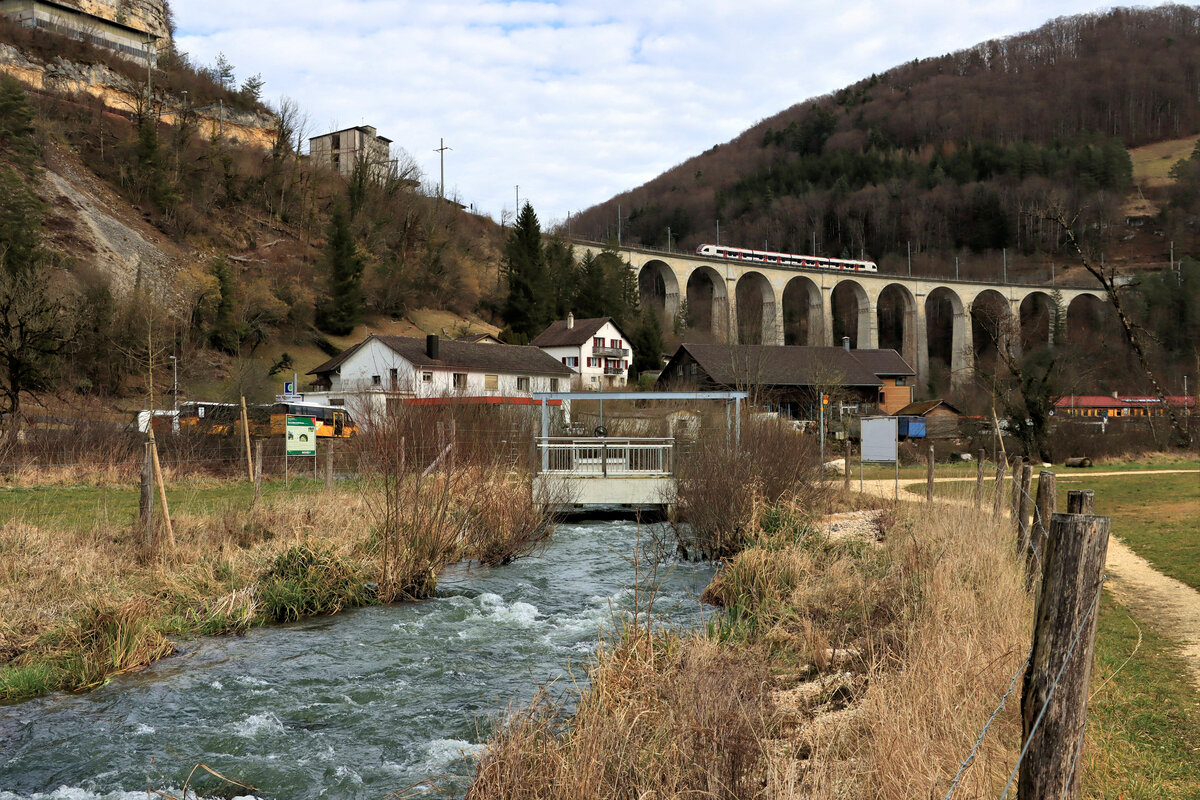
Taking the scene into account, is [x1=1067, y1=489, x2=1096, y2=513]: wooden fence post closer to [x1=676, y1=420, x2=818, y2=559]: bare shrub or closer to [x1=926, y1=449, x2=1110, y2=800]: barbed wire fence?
[x1=926, y1=449, x2=1110, y2=800]: barbed wire fence

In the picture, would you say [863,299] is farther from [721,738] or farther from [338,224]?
[721,738]

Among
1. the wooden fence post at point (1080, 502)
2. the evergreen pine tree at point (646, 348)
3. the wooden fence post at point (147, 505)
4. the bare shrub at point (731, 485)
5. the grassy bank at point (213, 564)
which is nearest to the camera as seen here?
the wooden fence post at point (1080, 502)

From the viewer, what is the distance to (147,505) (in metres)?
11.4

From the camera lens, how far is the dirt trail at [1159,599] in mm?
7677

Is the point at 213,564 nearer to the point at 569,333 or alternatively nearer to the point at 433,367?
the point at 433,367

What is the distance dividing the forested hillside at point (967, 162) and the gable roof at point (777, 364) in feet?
194

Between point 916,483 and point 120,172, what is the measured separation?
170ft

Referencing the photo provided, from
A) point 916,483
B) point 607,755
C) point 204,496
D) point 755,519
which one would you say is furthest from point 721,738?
point 916,483

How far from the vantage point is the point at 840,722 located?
5.46m

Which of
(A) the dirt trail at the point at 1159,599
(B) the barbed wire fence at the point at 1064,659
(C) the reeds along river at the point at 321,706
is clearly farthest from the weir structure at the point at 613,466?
(B) the barbed wire fence at the point at 1064,659

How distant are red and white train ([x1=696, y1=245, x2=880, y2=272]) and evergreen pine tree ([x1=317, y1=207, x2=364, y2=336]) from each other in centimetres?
3742

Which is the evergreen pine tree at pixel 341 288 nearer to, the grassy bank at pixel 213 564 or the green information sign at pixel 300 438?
the green information sign at pixel 300 438

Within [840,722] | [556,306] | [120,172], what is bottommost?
[840,722]

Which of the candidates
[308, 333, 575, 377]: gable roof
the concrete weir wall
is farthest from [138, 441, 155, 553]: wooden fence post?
[308, 333, 575, 377]: gable roof
